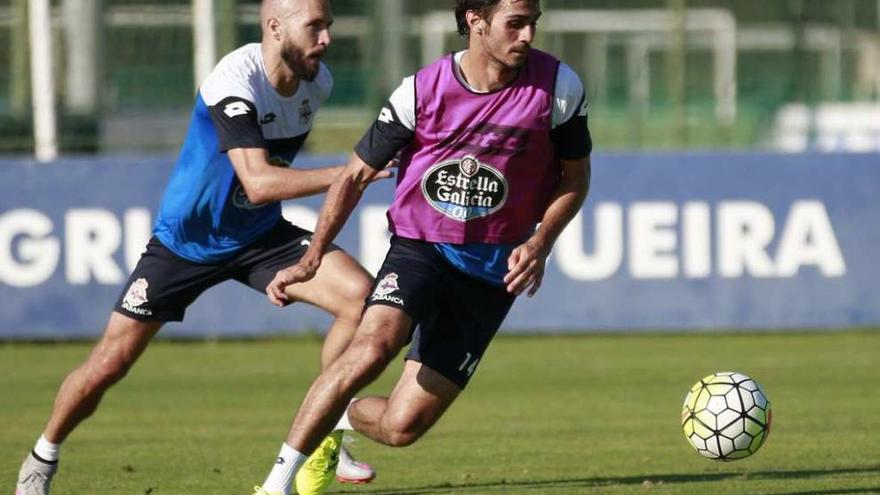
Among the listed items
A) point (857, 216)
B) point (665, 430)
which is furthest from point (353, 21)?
point (665, 430)

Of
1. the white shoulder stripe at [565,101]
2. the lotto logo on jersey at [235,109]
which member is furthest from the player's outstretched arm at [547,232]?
the lotto logo on jersey at [235,109]

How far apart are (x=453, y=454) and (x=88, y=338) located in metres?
8.24

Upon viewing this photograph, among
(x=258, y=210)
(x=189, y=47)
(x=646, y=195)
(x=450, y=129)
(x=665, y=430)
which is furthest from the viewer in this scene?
(x=189, y=47)

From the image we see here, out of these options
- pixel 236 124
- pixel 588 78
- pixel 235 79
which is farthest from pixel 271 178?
pixel 588 78

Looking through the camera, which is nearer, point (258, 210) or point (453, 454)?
point (258, 210)

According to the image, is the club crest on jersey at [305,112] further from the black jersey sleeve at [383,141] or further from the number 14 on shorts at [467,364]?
the number 14 on shorts at [467,364]

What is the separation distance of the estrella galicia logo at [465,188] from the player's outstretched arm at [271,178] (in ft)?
1.56

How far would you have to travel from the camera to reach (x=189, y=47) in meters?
18.4

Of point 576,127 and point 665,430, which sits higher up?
point 576,127

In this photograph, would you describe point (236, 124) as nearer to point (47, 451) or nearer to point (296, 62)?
Result: point (296, 62)

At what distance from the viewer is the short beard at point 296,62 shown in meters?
8.70

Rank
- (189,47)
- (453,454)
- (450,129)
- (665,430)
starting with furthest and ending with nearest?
(189,47) → (665,430) → (453,454) → (450,129)

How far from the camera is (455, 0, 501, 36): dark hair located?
7660 mm

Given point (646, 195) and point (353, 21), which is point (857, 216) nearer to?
point (646, 195)
